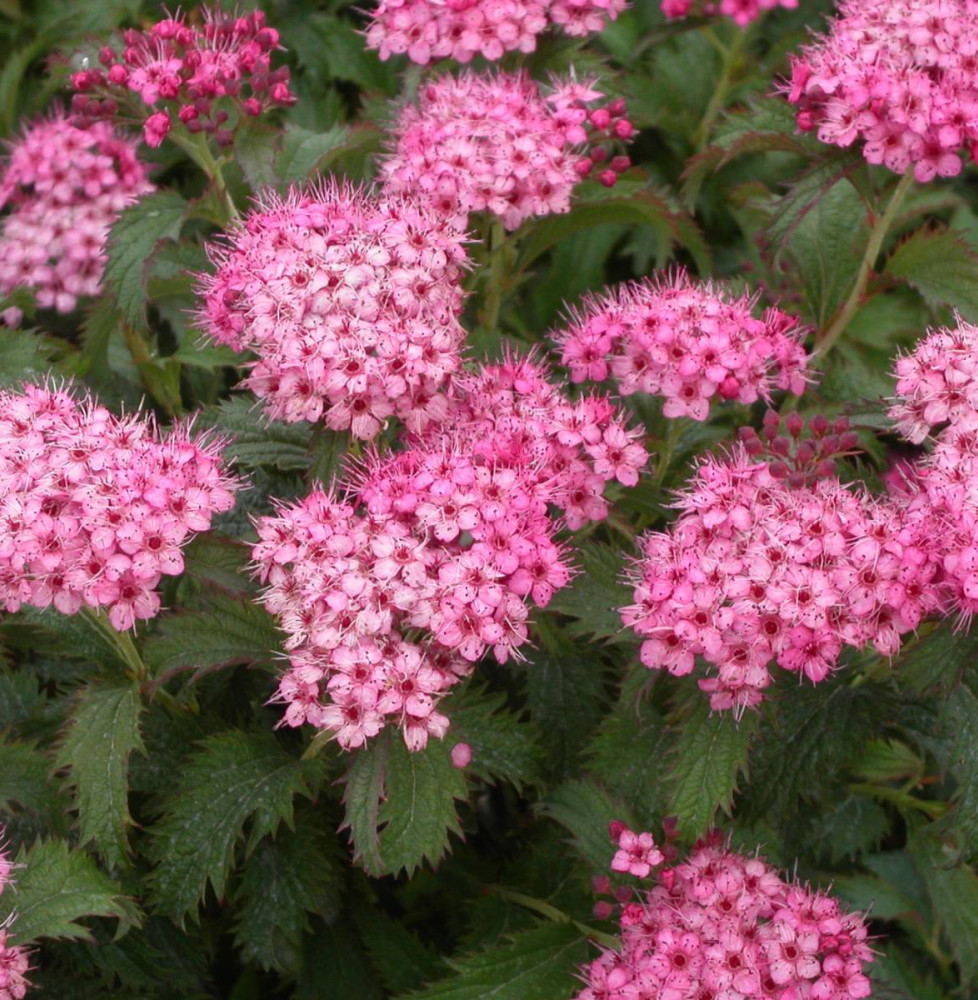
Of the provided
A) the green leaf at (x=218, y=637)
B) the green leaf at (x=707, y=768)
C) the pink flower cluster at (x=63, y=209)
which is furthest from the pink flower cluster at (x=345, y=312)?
the pink flower cluster at (x=63, y=209)

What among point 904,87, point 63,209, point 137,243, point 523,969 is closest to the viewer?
point 523,969

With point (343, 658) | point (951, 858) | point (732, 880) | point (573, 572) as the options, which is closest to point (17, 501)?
point (343, 658)

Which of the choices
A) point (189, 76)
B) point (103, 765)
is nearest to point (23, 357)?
point (189, 76)

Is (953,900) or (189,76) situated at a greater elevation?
(189,76)

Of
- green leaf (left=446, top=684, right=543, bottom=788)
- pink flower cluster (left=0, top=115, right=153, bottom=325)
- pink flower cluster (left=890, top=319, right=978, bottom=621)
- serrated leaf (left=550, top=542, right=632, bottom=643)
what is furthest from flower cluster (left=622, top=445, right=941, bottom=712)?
pink flower cluster (left=0, top=115, right=153, bottom=325)

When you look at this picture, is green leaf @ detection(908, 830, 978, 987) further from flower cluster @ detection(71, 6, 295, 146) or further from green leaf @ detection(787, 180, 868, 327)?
flower cluster @ detection(71, 6, 295, 146)

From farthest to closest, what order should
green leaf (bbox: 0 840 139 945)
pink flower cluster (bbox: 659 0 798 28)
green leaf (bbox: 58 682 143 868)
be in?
1. pink flower cluster (bbox: 659 0 798 28)
2. green leaf (bbox: 58 682 143 868)
3. green leaf (bbox: 0 840 139 945)

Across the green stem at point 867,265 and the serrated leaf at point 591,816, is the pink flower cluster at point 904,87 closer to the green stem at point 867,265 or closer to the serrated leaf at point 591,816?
the green stem at point 867,265

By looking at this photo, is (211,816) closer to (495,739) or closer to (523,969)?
(495,739)
